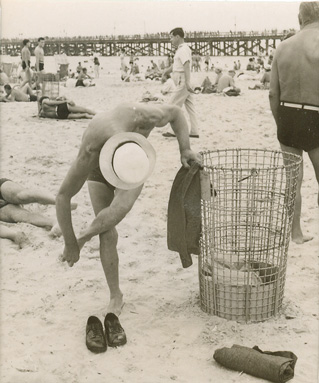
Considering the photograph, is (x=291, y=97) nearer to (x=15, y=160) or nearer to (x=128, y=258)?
(x=128, y=258)

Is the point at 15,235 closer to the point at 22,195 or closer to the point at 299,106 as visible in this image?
the point at 22,195

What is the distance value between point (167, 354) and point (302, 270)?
63.4 inches

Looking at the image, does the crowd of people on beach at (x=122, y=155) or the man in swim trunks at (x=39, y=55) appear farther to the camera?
the man in swim trunks at (x=39, y=55)

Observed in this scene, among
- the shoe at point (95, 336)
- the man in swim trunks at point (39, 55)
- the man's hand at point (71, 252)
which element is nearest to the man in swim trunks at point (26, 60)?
the man in swim trunks at point (39, 55)

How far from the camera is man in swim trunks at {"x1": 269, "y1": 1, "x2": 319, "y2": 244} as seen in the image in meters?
4.70

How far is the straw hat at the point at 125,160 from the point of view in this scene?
321 cm

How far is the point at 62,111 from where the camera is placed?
36.4 feet

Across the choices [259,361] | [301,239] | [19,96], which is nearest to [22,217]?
[301,239]

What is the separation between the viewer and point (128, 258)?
4.84 metres

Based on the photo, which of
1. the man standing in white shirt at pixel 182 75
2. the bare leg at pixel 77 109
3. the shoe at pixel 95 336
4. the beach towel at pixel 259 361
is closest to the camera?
the beach towel at pixel 259 361

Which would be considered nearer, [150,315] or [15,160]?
[150,315]

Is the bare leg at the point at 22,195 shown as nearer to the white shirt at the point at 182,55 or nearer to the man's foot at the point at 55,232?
the man's foot at the point at 55,232

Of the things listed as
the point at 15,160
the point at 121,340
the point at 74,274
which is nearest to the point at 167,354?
the point at 121,340

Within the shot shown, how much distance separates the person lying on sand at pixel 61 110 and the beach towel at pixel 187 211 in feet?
25.6
